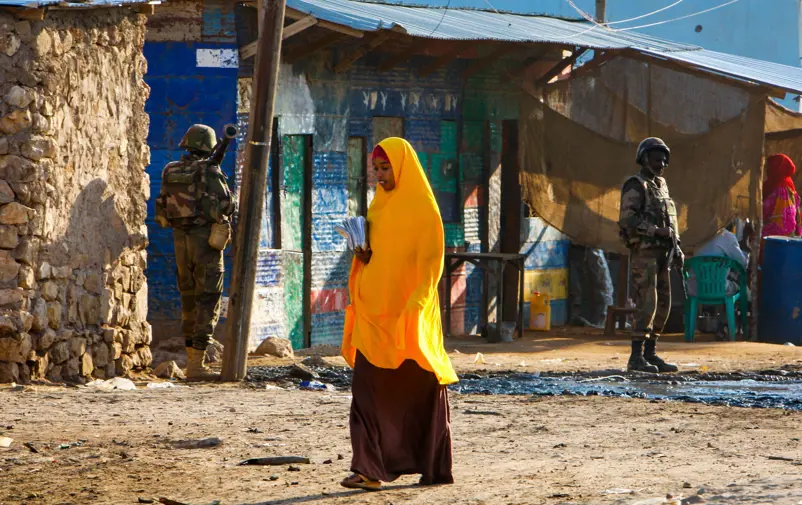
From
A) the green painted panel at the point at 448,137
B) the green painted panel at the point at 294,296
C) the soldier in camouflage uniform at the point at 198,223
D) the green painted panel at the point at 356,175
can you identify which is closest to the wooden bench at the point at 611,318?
the green painted panel at the point at 448,137

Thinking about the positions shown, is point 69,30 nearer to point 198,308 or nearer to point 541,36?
point 198,308

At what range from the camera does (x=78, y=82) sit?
1009 centimetres

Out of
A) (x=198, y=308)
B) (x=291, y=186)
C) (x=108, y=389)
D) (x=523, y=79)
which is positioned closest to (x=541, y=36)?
(x=523, y=79)

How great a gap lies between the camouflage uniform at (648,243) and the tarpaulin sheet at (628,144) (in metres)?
3.72

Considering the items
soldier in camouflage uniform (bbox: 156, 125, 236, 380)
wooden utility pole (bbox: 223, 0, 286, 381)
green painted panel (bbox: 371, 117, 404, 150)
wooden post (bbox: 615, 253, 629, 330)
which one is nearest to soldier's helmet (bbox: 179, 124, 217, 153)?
soldier in camouflage uniform (bbox: 156, 125, 236, 380)

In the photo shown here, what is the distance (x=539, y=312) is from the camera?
1694 centimetres

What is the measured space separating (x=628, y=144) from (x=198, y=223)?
622 centimetres

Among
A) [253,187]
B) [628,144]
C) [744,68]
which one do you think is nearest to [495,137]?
[628,144]

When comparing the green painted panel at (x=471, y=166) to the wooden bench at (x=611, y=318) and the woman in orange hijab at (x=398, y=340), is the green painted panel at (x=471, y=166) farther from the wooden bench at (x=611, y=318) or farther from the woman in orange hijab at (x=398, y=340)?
the woman in orange hijab at (x=398, y=340)

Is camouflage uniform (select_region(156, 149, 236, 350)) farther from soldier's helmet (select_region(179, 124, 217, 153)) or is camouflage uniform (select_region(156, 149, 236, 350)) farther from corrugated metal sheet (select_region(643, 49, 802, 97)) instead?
corrugated metal sheet (select_region(643, 49, 802, 97))

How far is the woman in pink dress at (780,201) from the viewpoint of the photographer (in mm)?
16375

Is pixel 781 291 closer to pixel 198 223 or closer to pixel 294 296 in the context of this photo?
pixel 294 296

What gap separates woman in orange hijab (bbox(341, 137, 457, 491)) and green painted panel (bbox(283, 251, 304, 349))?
22.4ft

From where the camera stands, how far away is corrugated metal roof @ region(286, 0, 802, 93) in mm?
12875
